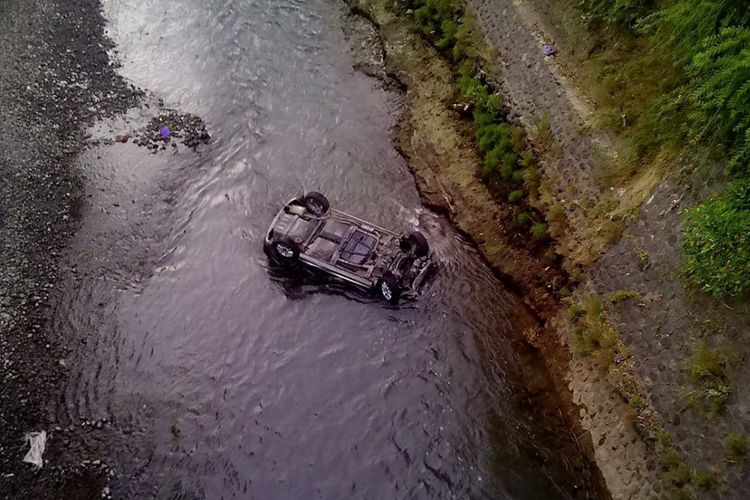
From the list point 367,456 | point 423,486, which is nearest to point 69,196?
point 367,456

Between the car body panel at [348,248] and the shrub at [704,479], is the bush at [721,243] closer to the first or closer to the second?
the shrub at [704,479]

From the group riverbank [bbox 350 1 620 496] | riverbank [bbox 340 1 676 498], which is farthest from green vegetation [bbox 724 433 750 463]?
riverbank [bbox 350 1 620 496]

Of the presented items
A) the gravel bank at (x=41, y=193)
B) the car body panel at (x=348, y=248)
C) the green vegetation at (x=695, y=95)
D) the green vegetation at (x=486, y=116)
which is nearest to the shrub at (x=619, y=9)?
the green vegetation at (x=695, y=95)

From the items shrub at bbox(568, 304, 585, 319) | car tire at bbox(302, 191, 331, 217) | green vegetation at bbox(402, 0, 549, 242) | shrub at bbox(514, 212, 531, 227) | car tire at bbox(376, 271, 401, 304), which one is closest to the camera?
shrub at bbox(568, 304, 585, 319)

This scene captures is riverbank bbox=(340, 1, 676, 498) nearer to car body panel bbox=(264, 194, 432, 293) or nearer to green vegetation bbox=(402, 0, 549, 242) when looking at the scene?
green vegetation bbox=(402, 0, 549, 242)

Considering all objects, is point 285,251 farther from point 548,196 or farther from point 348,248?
point 548,196

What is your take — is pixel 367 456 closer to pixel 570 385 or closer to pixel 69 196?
pixel 570 385
